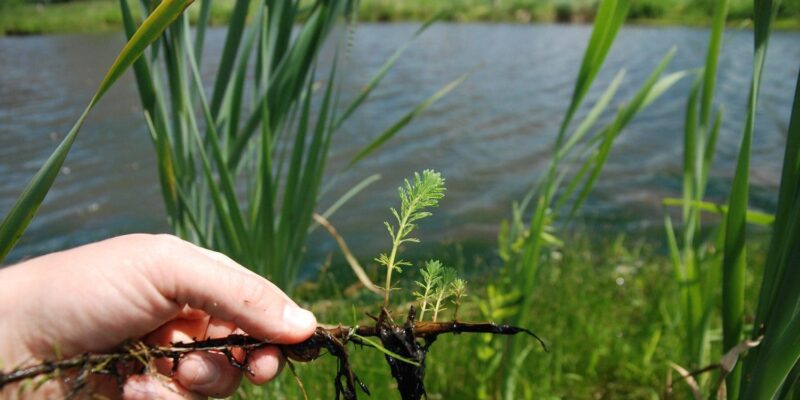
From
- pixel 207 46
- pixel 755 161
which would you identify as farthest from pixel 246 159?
pixel 207 46

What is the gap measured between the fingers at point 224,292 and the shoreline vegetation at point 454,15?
16.2 metres

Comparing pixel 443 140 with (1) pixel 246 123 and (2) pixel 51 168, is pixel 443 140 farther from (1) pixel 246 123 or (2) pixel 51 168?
(2) pixel 51 168

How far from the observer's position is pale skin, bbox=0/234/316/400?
2.51ft

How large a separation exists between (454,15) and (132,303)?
15.5 m

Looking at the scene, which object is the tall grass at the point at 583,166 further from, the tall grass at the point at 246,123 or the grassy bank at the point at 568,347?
the tall grass at the point at 246,123

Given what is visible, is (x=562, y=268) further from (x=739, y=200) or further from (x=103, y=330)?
(x=103, y=330)

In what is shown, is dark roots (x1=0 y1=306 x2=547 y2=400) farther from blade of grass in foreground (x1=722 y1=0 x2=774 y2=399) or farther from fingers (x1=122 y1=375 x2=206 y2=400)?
blade of grass in foreground (x1=722 y1=0 x2=774 y2=399)

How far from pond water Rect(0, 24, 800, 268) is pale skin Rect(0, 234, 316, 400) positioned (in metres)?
1.54

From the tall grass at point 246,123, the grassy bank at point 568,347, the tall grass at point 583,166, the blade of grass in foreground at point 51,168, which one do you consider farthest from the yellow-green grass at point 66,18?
the blade of grass in foreground at point 51,168

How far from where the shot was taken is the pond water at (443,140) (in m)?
4.34

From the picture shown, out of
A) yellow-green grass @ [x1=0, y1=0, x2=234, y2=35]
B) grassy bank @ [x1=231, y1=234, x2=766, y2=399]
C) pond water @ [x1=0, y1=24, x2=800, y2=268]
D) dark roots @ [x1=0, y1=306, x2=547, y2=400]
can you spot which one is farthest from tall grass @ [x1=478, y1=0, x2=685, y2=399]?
yellow-green grass @ [x1=0, y1=0, x2=234, y2=35]

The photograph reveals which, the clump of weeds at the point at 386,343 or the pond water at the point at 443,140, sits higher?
the clump of weeds at the point at 386,343

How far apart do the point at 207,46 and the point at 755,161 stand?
27.5 ft

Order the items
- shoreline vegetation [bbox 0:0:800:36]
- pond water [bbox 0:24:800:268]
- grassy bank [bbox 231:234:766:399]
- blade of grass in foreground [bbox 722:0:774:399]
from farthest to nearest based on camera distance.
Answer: shoreline vegetation [bbox 0:0:800:36] < pond water [bbox 0:24:800:268] < grassy bank [bbox 231:234:766:399] < blade of grass in foreground [bbox 722:0:774:399]
